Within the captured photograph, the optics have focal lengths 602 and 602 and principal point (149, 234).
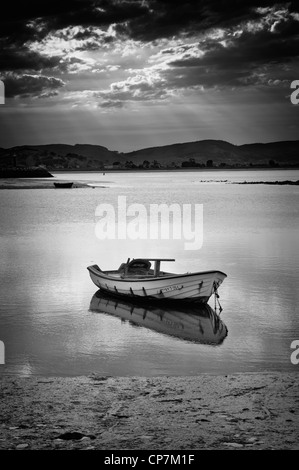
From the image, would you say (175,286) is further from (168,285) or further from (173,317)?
(173,317)

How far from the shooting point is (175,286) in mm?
21609

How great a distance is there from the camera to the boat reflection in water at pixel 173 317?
60.3ft

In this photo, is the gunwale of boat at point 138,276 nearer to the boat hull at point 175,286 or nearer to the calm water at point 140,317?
the boat hull at point 175,286

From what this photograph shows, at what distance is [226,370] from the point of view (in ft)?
47.4

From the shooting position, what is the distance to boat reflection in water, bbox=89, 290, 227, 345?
60.3 ft

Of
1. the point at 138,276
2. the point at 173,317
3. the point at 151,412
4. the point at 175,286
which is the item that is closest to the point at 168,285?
the point at 175,286

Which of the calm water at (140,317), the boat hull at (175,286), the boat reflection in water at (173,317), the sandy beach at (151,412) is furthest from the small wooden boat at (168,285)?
the sandy beach at (151,412)

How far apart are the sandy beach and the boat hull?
8.25 metres

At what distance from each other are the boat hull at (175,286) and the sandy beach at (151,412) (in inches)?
325

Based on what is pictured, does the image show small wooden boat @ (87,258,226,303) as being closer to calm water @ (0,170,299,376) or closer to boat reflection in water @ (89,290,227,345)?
boat reflection in water @ (89,290,227,345)

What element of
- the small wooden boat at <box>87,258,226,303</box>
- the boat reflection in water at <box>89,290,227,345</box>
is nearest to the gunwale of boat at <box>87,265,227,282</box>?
the small wooden boat at <box>87,258,226,303</box>

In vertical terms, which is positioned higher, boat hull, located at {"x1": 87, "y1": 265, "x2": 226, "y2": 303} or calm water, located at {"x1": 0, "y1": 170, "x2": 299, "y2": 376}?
boat hull, located at {"x1": 87, "y1": 265, "x2": 226, "y2": 303}

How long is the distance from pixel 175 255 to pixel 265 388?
22.9m

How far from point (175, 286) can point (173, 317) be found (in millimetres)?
1462
